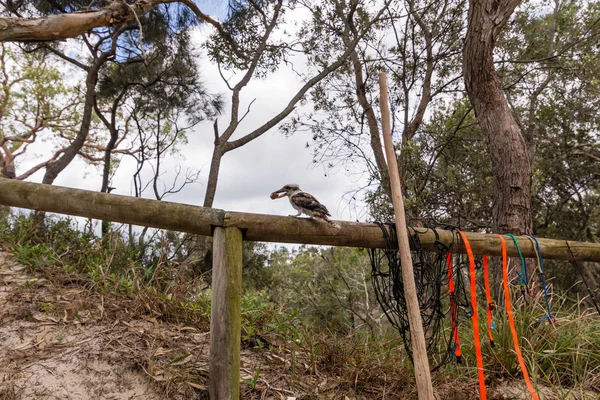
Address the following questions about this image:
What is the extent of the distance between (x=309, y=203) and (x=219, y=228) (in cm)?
49

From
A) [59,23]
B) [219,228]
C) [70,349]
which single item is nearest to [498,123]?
[219,228]

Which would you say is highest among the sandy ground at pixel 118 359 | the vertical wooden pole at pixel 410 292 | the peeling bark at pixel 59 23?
the peeling bark at pixel 59 23

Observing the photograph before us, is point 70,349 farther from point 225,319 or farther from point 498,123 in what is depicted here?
point 498,123

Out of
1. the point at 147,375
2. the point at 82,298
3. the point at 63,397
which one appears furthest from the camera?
the point at 82,298

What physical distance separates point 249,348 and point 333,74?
20.8 ft

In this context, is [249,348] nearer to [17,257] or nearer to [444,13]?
[17,257]

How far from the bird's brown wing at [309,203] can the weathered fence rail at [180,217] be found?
84mm

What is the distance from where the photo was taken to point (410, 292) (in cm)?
200

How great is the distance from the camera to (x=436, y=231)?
97.1 inches

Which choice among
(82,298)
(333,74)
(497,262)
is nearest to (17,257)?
(82,298)

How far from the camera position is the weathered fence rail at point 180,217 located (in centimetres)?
200

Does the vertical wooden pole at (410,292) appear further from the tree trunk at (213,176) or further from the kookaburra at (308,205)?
the tree trunk at (213,176)

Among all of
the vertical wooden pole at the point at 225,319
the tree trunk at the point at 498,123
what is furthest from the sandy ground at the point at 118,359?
the tree trunk at the point at 498,123

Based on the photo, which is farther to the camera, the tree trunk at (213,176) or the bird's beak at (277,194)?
the tree trunk at (213,176)
